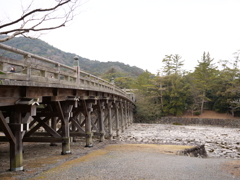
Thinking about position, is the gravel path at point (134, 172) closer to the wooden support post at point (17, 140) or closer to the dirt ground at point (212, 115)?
the wooden support post at point (17, 140)

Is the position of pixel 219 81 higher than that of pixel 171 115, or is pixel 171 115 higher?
pixel 219 81

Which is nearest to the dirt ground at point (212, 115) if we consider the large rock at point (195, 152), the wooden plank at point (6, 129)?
the large rock at point (195, 152)

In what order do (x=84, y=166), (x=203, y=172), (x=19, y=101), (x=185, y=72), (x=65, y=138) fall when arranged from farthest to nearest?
(x=185, y=72) < (x=65, y=138) < (x=84, y=166) < (x=203, y=172) < (x=19, y=101)

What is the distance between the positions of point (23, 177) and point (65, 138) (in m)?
3.15

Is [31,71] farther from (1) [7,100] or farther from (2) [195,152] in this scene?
(2) [195,152]

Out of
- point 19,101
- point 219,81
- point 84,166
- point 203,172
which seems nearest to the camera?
point 19,101

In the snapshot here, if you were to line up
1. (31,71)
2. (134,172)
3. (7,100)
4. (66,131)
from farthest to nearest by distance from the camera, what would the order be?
(66,131) → (31,71) → (134,172) → (7,100)

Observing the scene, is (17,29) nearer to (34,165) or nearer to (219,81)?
(34,165)

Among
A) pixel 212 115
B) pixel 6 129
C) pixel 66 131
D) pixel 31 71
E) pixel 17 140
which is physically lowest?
pixel 212 115

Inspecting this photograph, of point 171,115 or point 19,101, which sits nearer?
point 19,101

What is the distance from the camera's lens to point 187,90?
38.9m

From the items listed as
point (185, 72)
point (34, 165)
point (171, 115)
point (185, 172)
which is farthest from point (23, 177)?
point (185, 72)

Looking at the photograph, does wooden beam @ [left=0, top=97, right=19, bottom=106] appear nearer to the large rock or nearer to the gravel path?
the gravel path

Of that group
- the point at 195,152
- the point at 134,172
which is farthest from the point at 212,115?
the point at 134,172
